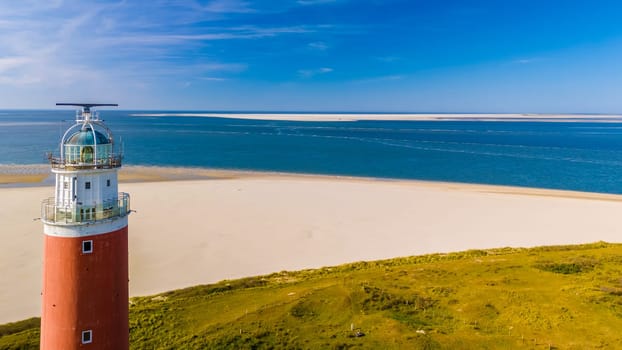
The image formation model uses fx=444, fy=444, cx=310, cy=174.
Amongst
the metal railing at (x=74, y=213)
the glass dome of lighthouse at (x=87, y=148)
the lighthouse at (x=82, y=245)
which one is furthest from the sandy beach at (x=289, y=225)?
the glass dome of lighthouse at (x=87, y=148)

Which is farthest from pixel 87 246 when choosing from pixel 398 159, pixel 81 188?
pixel 398 159

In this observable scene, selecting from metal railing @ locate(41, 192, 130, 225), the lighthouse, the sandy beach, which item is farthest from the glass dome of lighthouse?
the sandy beach

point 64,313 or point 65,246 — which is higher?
point 65,246

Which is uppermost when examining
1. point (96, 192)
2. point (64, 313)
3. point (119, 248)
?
point (96, 192)

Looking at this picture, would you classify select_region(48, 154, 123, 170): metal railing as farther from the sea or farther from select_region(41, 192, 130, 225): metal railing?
the sea

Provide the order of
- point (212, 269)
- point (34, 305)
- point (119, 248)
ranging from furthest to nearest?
point (212, 269) < point (34, 305) < point (119, 248)

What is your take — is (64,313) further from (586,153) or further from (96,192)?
(586,153)

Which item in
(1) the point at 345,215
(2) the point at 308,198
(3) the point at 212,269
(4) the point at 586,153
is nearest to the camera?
(3) the point at 212,269

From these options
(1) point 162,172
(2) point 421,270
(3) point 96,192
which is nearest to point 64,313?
(3) point 96,192
